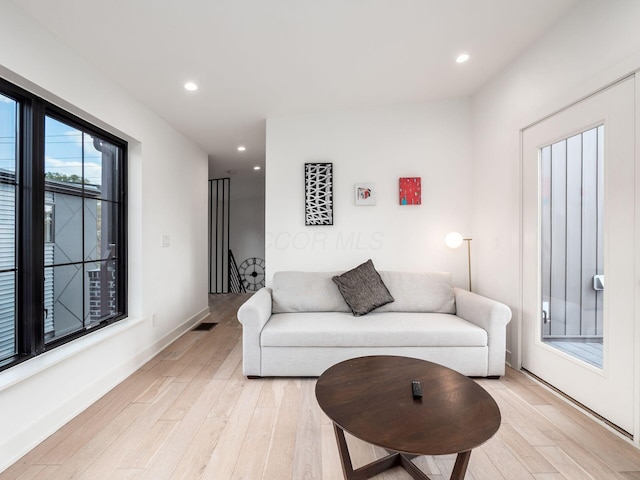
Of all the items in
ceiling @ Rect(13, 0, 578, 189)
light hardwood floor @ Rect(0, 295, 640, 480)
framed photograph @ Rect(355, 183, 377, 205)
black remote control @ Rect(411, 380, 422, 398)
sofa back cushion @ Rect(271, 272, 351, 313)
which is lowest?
light hardwood floor @ Rect(0, 295, 640, 480)

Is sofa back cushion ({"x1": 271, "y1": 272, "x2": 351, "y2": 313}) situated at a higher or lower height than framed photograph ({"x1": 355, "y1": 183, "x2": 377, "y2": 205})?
lower

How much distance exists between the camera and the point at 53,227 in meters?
2.01

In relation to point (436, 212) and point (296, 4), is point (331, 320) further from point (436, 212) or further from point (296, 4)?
point (296, 4)

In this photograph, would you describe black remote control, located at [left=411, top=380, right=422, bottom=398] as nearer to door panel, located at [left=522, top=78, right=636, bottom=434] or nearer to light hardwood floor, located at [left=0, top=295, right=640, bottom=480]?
light hardwood floor, located at [left=0, top=295, right=640, bottom=480]

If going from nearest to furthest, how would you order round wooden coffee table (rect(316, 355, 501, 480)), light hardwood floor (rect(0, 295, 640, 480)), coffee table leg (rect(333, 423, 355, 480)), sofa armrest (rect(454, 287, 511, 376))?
round wooden coffee table (rect(316, 355, 501, 480)), coffee table leg (rect(333, 423, 355, 480)), light hardwood floor (rect(0, 295, 640, 480)), sofa armrest (rect(454, 287, 511, 376))

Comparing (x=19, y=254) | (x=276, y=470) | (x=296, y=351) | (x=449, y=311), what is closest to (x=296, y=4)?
(x=19, y=254)

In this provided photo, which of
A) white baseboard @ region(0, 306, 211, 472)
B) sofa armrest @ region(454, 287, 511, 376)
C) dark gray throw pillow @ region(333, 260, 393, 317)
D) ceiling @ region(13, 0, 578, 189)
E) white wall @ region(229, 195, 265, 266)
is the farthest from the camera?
white wall @ region(229, 195, 265, 266)

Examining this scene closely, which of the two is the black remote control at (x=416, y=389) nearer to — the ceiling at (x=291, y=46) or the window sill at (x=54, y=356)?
the window sill at (x=54, y=356)

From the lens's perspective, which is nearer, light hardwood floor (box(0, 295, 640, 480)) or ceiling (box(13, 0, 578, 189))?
light hardwood floor (box(0, 295, 640, 480))

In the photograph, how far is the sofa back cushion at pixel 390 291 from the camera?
9.77 feet

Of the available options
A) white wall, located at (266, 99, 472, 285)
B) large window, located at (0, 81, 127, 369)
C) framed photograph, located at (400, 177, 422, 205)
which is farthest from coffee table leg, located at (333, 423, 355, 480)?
framed photograph, located at (400, 177, 422, 205)

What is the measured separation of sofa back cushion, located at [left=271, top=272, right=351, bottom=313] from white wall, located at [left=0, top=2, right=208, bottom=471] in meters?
1.30

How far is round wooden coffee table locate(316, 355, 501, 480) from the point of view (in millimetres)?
1112

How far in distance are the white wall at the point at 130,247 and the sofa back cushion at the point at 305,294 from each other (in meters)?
1.30
